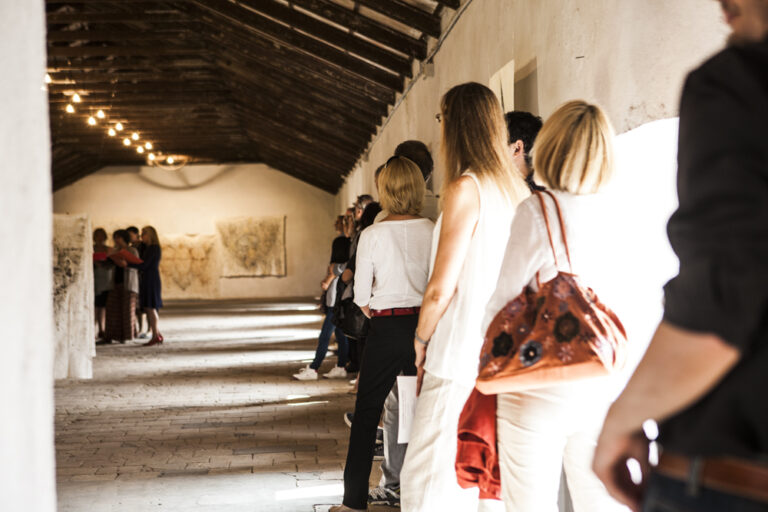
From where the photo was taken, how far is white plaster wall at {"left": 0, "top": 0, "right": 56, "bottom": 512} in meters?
1.12

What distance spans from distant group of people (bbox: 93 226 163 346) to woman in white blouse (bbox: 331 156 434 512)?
25.4 feet

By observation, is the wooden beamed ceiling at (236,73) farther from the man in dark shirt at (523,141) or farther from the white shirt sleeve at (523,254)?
the white shirt sleeve at (523,254)

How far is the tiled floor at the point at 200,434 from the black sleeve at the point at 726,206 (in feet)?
9.72

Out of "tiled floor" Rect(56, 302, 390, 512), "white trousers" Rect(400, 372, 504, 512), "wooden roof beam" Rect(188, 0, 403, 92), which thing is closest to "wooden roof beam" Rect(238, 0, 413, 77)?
"wooden roof beam" Rect(188, 0, 403, 92)

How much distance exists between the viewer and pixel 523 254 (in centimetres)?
182

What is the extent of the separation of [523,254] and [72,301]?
5.85m

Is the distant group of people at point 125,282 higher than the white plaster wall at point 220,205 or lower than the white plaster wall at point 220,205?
lower

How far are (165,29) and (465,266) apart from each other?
10.6 meters

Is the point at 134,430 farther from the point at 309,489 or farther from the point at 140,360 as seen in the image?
the point at 140,360

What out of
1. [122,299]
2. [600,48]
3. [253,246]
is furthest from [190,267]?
[600,48]

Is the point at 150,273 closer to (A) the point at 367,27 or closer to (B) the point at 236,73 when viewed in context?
(B) the point at 236,73

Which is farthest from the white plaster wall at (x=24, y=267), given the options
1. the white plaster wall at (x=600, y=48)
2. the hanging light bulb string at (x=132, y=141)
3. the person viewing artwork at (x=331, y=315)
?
the hanging light bulb string at (x=132, y=141)

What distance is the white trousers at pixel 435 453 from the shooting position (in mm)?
2385

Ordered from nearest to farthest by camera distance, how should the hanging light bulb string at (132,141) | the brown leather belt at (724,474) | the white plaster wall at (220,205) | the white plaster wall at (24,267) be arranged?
the brown leather belt at (724,474) → the white plaster wall at (24,267) → the hanging light bulb string at (132,141) → the white plaster wall at (220,205)
